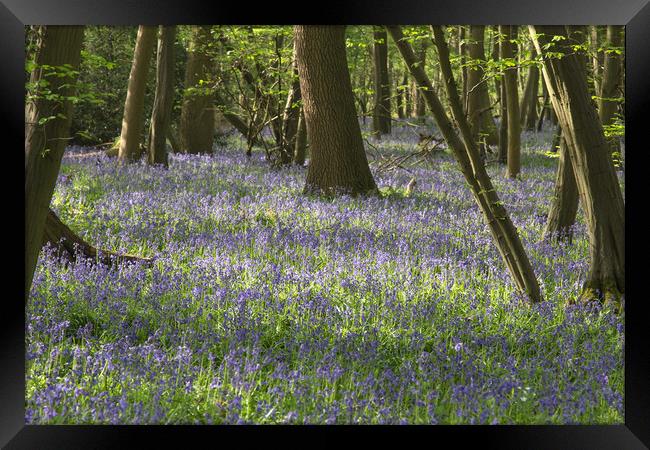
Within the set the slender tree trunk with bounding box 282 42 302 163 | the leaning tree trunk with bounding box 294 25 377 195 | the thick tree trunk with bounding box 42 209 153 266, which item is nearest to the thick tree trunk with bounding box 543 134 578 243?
the leaning tree trunk with bounding box 294 25 377 195

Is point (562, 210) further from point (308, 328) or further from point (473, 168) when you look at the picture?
point (308, 328)

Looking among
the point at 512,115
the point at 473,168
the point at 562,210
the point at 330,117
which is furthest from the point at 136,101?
the point at 473,168

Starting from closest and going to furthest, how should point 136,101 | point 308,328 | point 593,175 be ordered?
point 308,328
point 593,175
point 136,101

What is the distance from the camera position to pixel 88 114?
18203mm

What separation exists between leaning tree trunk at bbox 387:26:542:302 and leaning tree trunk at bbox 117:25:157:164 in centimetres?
1053

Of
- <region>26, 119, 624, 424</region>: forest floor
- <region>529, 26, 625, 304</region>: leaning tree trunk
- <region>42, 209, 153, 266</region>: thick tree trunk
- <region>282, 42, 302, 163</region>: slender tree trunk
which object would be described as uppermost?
<region>282, 42, 302, 163</region>: slender tree trunk

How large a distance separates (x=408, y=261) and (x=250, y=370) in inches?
130

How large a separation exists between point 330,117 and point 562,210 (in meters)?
4.41

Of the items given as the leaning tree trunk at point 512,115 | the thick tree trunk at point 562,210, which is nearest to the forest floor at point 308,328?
the thick tree trunk at point 562,210

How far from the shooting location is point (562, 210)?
867 centimetres

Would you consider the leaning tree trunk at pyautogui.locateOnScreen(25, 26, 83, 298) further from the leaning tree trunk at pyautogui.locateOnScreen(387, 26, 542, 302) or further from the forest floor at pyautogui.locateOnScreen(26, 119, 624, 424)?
the leaning tree trunk at pyautogui.locateOnScreen(387, 26, 542, 302)

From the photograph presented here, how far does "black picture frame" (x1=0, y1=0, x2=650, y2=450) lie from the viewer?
374cm
